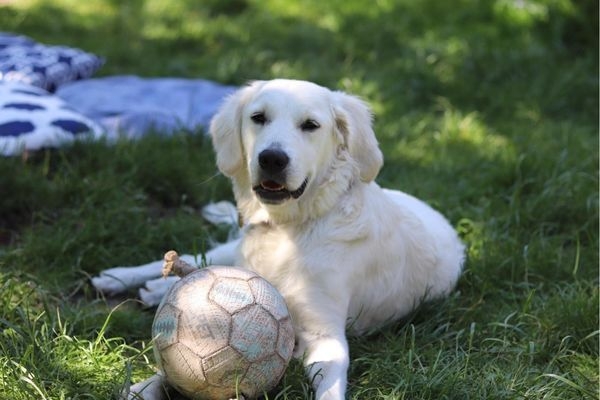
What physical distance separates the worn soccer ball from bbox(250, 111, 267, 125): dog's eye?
693 millimetres

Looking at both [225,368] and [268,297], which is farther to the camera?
[268,297]

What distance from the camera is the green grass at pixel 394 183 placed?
9.45 ft

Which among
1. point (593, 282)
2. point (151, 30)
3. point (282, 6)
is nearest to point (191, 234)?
point (593, 282)

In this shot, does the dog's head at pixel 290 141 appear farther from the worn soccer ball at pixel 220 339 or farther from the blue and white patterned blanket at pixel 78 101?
the blue and white patterned blanket at pixel 78 101

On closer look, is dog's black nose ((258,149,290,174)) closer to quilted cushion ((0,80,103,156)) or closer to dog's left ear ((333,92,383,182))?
dog's left ear ((333,92,383,182))

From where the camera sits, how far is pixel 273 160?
116 inches

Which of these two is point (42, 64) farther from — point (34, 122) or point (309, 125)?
point (309, 125)

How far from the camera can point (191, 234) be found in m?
4.14

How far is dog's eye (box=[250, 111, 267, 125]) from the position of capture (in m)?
3.12

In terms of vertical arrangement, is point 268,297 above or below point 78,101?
above

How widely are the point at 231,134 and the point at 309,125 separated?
36 centimetres

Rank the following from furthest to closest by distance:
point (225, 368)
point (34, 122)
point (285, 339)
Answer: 1. point (34, 122)
2. point (285, 339)
3. point (225, 368)

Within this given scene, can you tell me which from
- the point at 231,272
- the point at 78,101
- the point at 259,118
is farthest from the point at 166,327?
the point at 78,101

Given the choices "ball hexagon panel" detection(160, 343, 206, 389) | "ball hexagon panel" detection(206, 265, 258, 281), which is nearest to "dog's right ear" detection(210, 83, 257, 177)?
"ball hexagon panel" detection(206, 265, 258, 281)
